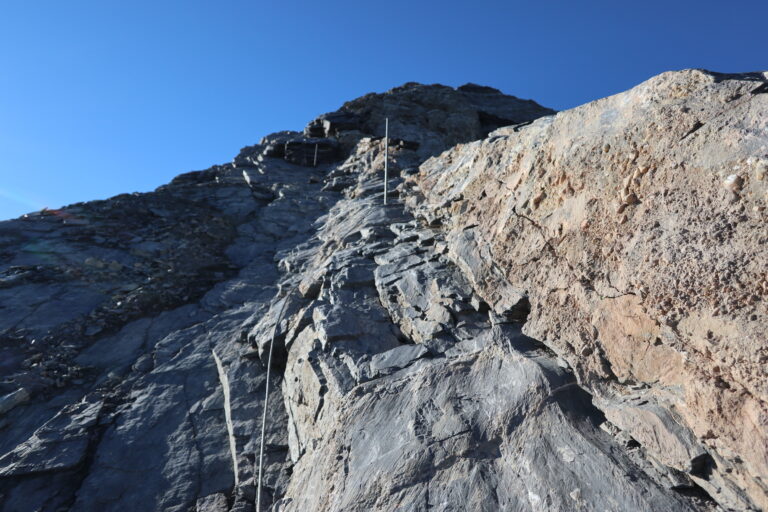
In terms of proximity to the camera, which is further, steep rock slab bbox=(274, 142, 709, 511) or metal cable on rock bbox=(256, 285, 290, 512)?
metal cable on rock bbox=(256, 285, 290, 512)

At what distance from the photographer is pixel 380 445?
439 cm

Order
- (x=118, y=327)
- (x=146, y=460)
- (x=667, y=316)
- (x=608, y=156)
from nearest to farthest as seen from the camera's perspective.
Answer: (x=667, y=316)
(x=608, y=156)
(x=146, y=460)
(x=118, y=327)

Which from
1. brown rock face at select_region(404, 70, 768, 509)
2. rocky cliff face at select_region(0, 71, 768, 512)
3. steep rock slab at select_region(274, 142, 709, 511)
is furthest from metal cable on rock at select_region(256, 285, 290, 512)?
brown rock face at select_region(404, 70, 768, 509)

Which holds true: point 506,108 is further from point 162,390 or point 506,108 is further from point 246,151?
point 162,390

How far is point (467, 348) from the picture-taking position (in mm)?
5207

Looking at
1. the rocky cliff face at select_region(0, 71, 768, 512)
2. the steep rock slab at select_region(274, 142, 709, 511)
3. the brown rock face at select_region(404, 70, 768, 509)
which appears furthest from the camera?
the steep rock slab at select_region(274, 142, 709, 511)

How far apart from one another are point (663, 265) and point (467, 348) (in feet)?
7.27

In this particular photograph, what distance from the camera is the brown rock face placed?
3.18m

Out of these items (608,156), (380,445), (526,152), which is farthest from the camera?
(526,152)

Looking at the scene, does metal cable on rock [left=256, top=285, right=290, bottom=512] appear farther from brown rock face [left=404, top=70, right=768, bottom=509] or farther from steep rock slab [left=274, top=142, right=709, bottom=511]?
brown rock face [left=404, top=70, right=768, bottom=509]

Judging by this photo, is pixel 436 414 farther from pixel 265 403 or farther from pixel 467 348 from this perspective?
pixel 265 403

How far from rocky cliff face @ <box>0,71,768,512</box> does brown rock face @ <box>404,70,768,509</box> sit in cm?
2

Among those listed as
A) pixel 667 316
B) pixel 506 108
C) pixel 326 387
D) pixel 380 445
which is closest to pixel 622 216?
pixel 667 316

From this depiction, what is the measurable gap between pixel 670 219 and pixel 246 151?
2108cm
